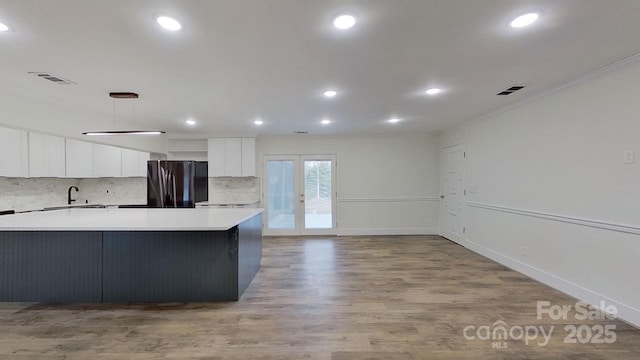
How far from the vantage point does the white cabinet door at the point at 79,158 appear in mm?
4730

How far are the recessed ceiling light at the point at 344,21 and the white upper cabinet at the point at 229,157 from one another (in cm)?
500

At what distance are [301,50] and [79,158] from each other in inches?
178

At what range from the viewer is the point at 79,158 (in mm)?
4914

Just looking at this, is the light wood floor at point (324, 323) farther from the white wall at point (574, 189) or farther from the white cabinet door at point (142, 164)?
the white cabinet door at point (142, 164)

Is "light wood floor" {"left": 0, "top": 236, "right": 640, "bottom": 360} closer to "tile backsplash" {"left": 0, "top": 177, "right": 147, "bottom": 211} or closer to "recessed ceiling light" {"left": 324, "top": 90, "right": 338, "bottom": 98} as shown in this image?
"tile backsplash" {"left": 0, "top": 177, "right": 147, "bottom": 211}

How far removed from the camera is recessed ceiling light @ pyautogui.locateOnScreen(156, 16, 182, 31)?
200 cm

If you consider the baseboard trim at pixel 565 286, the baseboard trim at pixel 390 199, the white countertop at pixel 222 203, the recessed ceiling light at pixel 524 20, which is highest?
the recessed ceiling light at pixel 524 20

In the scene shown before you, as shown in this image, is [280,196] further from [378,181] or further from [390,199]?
A: [390,199]

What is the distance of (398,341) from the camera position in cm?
243

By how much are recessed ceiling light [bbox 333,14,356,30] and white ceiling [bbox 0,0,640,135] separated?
0.05 meters

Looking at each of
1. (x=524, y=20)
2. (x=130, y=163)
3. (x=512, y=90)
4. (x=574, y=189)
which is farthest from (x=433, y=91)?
(x=130, y=163)

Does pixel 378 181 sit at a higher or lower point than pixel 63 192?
higher

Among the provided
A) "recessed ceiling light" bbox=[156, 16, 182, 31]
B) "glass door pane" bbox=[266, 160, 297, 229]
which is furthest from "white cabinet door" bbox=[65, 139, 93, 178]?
"recessed ceiling light" bbox=[156, 16, 182, 31]

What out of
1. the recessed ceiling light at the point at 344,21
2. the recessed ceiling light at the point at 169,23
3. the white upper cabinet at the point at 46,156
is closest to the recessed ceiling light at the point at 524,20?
Result: the recessed ceiling light at the point at 344,21
